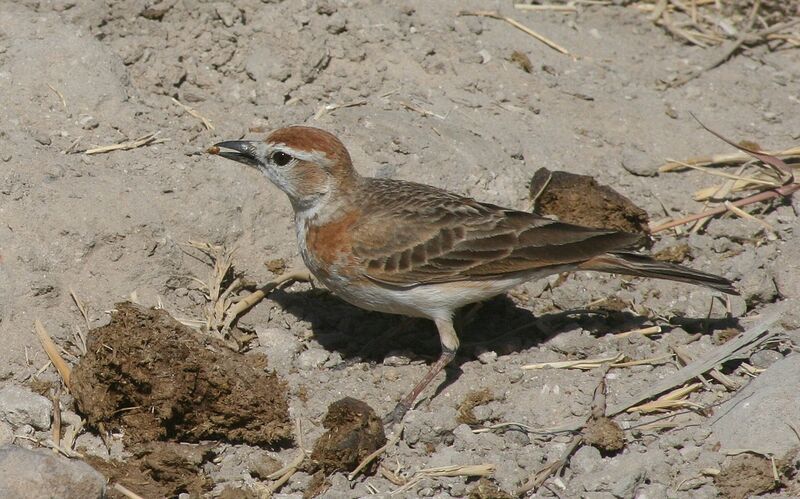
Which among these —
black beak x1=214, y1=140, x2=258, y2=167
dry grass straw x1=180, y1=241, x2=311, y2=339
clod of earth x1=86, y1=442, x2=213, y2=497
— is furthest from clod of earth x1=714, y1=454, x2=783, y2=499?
black beak x1=214, y1=140, x2=258, y2=167

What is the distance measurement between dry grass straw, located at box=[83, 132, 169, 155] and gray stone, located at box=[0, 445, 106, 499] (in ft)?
9.65

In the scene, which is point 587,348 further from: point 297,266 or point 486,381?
point 297,266

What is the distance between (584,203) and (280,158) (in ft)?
8.42

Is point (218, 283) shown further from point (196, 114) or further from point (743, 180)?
point (743, 180)

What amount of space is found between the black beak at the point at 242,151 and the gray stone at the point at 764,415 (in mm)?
3583

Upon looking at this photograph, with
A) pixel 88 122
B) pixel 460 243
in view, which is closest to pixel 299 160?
pixel 460 243

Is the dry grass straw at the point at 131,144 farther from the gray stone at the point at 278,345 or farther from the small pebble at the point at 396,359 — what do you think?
the small pebble at the point at 396,359

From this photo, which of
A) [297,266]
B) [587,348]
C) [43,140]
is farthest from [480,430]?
[43,140]

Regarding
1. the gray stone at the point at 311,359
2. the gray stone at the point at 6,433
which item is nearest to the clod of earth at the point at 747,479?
the gray stone at the point at 311,359

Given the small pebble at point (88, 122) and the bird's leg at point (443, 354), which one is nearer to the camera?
the bird's leg at point (443, 354)

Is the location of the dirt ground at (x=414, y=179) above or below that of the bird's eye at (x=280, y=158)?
below

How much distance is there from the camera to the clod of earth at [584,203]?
28.1ft

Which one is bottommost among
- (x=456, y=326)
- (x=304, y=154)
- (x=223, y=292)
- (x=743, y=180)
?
(x=456, y=326)

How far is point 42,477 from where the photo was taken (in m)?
5.64
